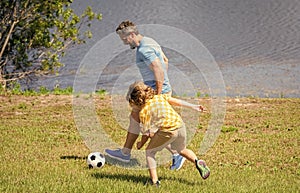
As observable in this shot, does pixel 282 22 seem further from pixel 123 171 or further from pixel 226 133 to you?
pixel 123 171

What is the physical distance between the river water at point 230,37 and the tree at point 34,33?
85.1 inches

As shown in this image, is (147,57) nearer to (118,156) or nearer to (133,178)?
(133,178)

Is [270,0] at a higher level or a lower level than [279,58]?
higher

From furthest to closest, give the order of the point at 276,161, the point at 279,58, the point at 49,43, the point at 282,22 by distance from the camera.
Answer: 1. the point at 282,22
2. the point at 279,58
3. the point at 49,43
4. the point at 276,161

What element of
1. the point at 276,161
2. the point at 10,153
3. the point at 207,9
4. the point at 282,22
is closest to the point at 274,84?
the point at 276,161

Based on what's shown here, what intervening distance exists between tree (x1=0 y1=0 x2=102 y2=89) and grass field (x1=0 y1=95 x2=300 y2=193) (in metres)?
3.22

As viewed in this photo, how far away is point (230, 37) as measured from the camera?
28.1m

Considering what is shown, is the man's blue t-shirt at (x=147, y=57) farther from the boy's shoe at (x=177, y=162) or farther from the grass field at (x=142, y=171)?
the grass field at (x=142, y=171)

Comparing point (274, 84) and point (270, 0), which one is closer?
point (274, 84)

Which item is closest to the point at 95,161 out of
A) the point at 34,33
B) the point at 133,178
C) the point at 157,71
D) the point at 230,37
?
the point at 133,178

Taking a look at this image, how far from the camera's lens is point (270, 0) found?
38969 mm

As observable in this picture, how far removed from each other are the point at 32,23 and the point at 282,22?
19.0m

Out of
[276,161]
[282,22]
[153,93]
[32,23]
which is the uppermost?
→ [282,22]

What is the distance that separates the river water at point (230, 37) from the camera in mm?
19188
